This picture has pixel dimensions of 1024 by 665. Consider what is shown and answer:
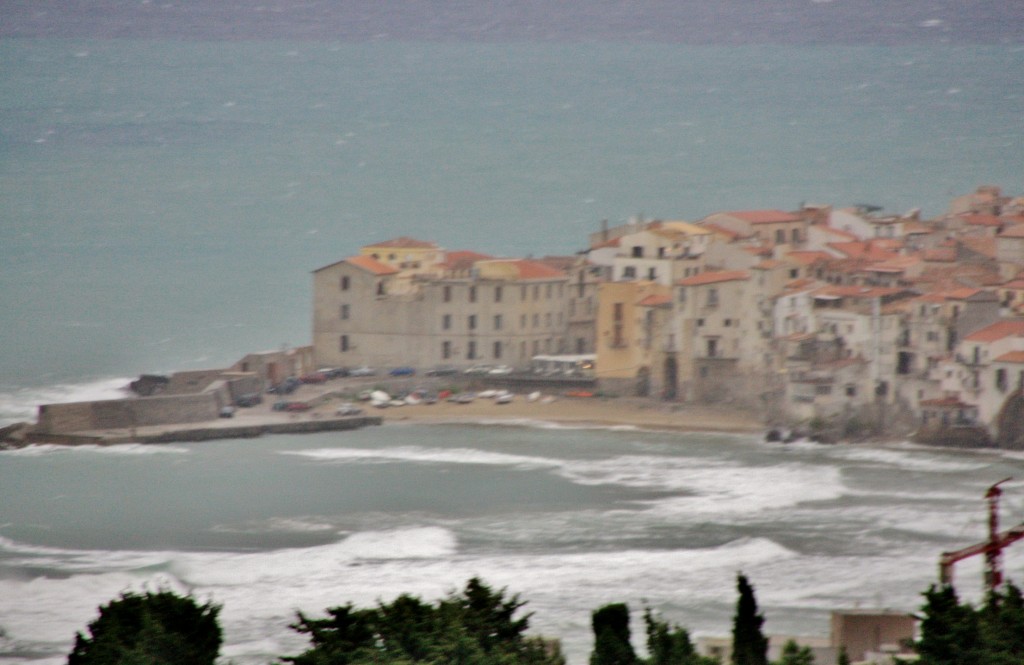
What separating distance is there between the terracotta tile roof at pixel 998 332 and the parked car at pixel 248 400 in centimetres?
709

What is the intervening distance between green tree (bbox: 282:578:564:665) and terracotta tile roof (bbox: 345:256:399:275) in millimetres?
15742

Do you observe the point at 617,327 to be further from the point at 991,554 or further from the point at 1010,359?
the point at 991,554

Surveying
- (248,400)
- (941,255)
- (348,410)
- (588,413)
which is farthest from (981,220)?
(248,400)

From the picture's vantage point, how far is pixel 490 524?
21.4 metres

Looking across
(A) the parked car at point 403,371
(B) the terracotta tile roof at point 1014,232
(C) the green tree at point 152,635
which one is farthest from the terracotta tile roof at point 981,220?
(C) the green tree at point 152,635

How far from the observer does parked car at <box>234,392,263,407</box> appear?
27625 millimetres

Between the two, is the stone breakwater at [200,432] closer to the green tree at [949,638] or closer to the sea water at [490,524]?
the sea water at [490,524]

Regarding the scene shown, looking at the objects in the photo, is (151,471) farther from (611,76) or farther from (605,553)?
(611,76)

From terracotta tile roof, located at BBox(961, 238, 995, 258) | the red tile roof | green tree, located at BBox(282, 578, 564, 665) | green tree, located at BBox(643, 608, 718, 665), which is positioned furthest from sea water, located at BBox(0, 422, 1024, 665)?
terracotta tile roof, located at BBox(961, 238, 995, 258)

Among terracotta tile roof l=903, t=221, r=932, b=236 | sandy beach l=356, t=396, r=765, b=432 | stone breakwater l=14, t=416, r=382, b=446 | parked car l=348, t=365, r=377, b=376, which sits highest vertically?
terracotta tile roof l=903, t=221, r=932, b=236

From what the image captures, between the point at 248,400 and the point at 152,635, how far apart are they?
1518 centimetres

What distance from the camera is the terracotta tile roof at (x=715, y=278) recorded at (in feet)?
89.9

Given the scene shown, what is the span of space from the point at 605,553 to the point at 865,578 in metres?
2.11

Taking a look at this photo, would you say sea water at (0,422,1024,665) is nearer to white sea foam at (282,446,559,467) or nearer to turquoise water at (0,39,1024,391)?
white sea foam at (282,446,559,467)
